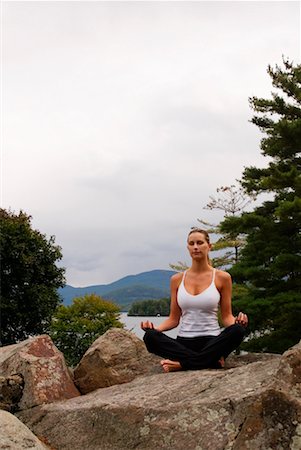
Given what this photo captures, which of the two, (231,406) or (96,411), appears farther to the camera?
(96,411)

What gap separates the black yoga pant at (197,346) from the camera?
7047 mm

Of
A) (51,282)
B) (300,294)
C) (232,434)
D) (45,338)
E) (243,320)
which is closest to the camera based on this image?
(232,434)

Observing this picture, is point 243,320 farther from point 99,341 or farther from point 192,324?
point 99,341

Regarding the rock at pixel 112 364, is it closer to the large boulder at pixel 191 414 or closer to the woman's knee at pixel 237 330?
the large boulder at pixel 191 414

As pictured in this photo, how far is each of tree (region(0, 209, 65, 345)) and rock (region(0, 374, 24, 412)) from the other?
15.1m

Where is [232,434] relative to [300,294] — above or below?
below

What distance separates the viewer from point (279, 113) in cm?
1988

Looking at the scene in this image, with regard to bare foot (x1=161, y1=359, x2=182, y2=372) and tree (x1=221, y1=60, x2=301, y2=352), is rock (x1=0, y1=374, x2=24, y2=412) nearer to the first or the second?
bare foot (x1=161, y1=359, x2=182, y2=372)

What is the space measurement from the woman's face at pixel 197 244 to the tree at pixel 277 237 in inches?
338

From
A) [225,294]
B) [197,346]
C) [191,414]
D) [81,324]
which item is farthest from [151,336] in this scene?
[81,324]

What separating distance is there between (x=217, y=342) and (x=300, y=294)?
32.6 feet

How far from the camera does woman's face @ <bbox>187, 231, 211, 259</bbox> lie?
734 cm

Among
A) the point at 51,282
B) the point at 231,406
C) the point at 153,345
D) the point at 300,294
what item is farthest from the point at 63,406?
the point at 51,282

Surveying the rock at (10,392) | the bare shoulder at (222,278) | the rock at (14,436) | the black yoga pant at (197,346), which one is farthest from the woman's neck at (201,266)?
the rock at (14,436)
